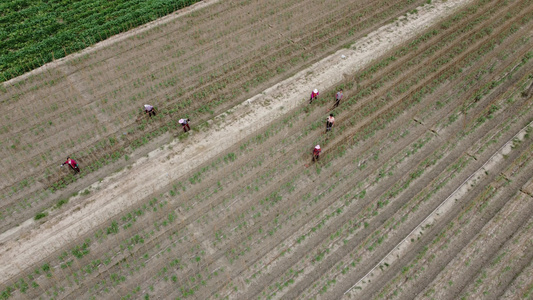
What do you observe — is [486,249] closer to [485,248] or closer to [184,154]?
[485,248]

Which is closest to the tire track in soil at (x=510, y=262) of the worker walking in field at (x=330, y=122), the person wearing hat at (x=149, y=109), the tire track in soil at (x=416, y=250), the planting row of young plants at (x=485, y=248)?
the planting row of young plants at (x=485, y=248)

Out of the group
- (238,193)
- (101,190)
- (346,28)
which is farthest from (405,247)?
(346,28)

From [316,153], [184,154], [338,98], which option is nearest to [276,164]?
[316,153]

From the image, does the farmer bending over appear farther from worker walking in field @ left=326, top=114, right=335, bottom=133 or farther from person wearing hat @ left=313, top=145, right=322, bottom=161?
worker walking in field @ left=326, top=114, right=335, bottom=133

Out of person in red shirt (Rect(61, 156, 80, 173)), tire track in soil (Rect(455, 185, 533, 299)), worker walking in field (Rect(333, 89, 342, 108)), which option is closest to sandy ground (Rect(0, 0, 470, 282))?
person in red shirt (Rect(61, 156, 80, 173))

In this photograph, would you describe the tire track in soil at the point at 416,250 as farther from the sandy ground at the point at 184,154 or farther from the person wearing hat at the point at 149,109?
the person wearing hat at the point at 149,109
